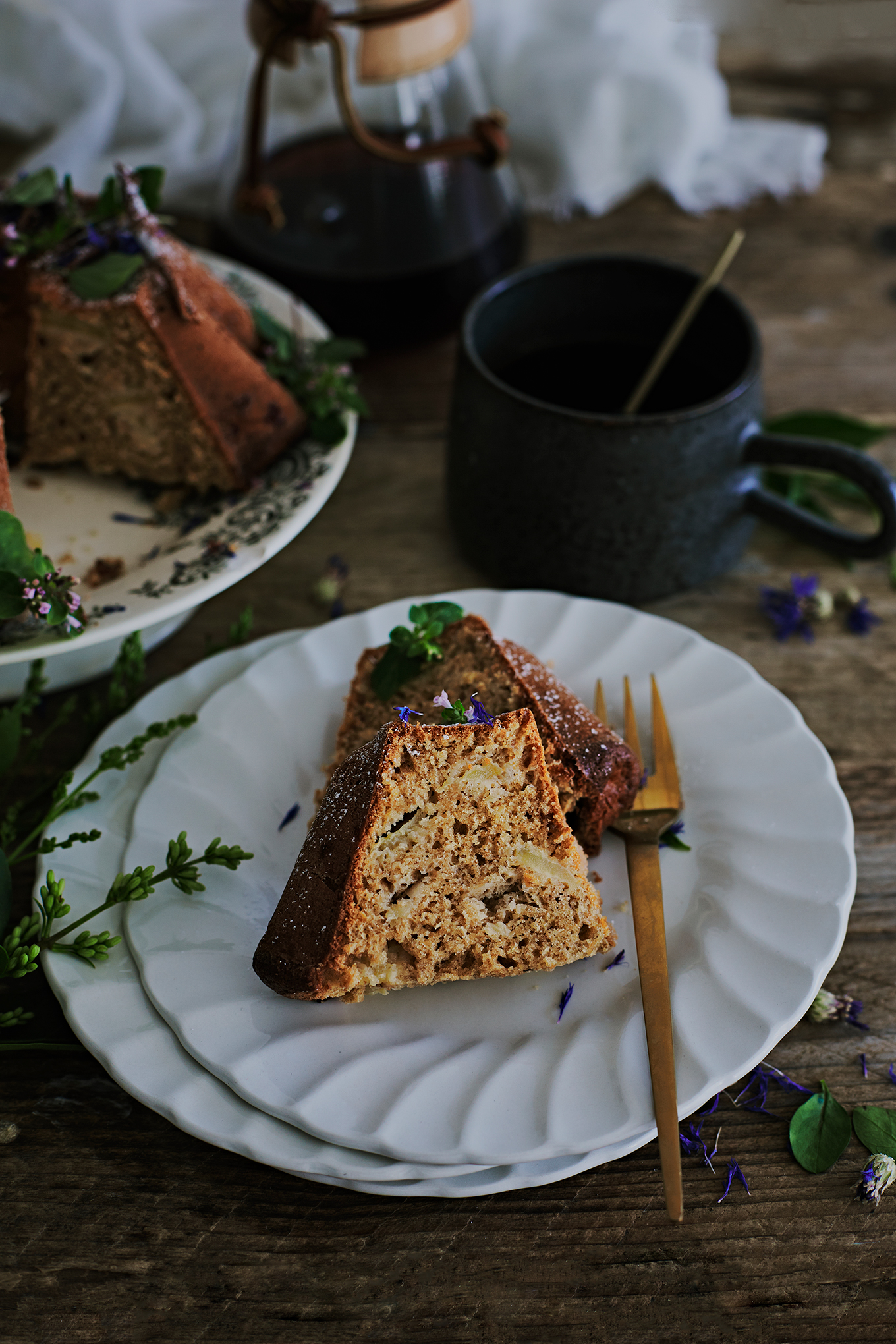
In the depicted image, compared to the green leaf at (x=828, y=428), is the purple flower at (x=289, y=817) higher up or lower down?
lower down

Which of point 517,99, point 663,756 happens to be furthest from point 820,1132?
point 517,99

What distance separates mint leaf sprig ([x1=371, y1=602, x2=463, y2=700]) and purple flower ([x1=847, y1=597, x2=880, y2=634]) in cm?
75

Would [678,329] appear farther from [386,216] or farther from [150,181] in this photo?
[150,181]

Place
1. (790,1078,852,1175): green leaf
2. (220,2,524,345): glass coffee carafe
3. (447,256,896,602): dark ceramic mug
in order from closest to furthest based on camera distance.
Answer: (790,1078,852,1175): green leaf < (447,256,896,602): dark ceramic mug < (220,2,524,345): glass coffee carafe

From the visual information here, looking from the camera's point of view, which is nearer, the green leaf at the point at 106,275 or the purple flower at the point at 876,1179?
the purple flower at the point at 876,1179

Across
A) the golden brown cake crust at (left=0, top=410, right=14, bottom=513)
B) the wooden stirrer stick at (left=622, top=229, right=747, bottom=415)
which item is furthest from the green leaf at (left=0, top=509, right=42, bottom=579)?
the wooden stirrer stick at (left=622, top=229, right=747, bottom=415)

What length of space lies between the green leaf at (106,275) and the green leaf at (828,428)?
3.70 ft

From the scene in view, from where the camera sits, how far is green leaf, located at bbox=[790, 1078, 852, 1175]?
1183mm

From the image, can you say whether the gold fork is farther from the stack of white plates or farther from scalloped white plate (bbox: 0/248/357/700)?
scalloped white plate (bbox: 0/248/357/700)

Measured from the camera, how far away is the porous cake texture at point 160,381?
68.6 inches

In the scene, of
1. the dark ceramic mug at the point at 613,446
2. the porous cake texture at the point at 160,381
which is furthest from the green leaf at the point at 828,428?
the porous cake texture at the point at 160,381

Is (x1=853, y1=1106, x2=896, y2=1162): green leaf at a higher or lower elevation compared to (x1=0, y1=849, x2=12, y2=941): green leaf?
lower

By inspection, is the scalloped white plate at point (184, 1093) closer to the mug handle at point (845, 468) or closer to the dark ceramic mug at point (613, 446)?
the dark ceramic mug at point (613, 446)

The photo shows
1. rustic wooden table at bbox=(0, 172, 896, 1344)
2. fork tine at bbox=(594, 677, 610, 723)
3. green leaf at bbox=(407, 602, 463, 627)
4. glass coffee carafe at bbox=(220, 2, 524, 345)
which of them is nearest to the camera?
rustic wooden table at bbox=(0, 172, 896, 1344)
